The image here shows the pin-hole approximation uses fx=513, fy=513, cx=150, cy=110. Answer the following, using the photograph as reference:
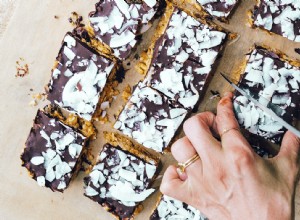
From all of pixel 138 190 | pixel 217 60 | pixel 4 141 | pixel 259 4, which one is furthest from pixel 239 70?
pixel 4 141

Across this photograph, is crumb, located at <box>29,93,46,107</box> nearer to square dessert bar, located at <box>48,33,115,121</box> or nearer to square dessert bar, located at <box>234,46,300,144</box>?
square dessert bar, located at <box>48,33,115,121</box>

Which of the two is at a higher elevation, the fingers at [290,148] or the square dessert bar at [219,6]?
the square dessert bar at [219,6]

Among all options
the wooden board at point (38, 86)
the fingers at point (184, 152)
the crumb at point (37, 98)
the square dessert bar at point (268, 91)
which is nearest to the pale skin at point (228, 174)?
the fingers at point (184, 152)

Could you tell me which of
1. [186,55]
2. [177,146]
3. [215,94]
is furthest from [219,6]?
[177,146]

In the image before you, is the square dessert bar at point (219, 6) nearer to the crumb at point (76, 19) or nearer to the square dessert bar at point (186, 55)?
the square dessert bar at point (186, 55)

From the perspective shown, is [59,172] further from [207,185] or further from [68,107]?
[207,185]

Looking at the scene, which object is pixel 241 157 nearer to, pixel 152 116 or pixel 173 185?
pixel 173 185
